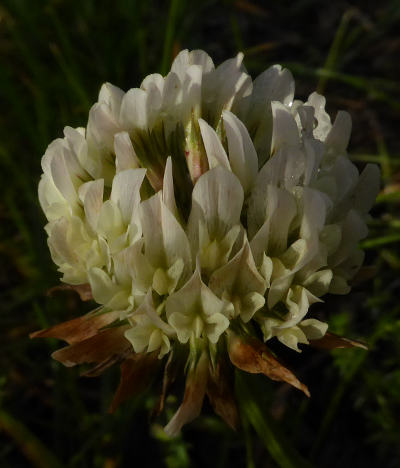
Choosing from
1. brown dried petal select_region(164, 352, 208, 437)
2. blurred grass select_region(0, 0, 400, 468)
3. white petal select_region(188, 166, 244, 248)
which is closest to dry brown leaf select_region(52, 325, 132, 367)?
brown dried petal select_region(164, 352, 208, 437)

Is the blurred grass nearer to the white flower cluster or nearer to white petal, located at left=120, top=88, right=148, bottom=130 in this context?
the white flower cluster

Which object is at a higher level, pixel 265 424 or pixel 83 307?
pixel 265 424

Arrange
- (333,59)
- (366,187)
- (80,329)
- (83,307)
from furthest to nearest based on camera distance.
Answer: (333,59)
(83,307)
(366,187)
(80,329)

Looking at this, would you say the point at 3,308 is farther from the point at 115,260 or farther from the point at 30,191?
the point at 115,260

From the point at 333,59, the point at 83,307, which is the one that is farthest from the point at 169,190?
the point at 333,59

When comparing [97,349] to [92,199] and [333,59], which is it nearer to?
[92,199]

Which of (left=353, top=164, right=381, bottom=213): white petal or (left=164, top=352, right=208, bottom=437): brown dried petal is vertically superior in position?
(left=353, top=164, right=381, bottom=213): white petal
